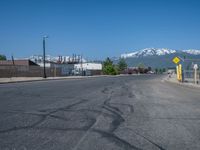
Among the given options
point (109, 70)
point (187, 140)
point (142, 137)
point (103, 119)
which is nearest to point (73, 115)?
point (103, 119)

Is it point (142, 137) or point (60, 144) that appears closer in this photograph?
point (60, 144)

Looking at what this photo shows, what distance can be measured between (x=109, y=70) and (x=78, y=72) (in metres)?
21.1

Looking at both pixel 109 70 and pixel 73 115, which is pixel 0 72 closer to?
pixel 73 115

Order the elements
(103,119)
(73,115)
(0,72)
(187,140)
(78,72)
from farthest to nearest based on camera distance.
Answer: (78,72) → (0,72) → (73,115) → (103,119) → (187,140)

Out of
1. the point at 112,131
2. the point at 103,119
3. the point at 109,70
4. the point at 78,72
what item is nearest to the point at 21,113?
the point at 103,119

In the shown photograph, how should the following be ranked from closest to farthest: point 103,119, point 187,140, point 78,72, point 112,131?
point 187,140
point 112,131
point 103,119
point 78,72

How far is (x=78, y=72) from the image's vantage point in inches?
3807

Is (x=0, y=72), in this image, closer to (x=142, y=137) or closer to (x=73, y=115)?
(x=73, y=115)

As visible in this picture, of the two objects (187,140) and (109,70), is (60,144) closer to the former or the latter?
(187,140)

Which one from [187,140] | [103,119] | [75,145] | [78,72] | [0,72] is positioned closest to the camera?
[75,145]

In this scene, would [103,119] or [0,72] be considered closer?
[103,119]

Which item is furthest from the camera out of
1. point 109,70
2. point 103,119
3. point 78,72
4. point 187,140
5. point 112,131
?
point 109,70

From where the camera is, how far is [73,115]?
11227 mm

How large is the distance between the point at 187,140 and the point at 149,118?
334cm
